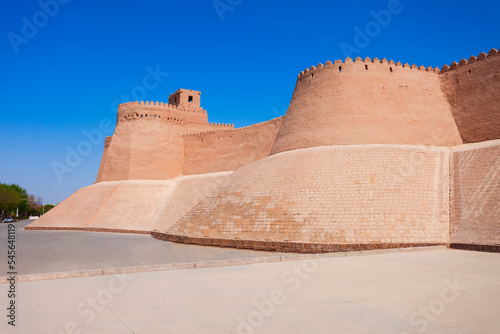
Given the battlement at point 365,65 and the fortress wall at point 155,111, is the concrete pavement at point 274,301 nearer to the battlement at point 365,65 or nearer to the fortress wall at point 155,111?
the battlement at point 365,65

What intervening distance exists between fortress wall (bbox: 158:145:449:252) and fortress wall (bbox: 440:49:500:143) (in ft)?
8.39

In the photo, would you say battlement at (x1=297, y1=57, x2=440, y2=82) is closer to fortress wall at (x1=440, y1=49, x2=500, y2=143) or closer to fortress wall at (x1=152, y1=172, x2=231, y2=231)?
fortress wall at (x1=440, y1=49, x2=500, y2=143)

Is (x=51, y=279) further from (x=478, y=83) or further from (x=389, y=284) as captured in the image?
(x=478, y=83)

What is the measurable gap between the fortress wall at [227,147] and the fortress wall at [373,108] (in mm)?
6133

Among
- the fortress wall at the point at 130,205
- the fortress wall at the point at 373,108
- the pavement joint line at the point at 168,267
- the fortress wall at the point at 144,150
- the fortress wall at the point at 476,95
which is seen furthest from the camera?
the fortress wall at the point at 144,150

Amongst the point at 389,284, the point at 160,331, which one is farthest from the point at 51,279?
the point at 389,284

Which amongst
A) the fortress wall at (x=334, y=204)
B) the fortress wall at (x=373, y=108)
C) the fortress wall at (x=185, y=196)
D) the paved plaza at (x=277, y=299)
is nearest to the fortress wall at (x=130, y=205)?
the fortress wall at (x=185, y=196)

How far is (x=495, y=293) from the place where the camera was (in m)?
5.30

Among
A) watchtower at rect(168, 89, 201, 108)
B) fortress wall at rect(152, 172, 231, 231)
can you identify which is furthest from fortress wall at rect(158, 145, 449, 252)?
watchtower at rect(168, 89, 201, 108)

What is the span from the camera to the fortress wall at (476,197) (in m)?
10.9

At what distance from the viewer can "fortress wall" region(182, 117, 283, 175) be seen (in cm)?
2528

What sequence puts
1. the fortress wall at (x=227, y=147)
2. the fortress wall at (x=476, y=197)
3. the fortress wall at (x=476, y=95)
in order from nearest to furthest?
the fortress wall at (x=476, y=197) → the fortress wall at (x=476, y=95) → the fortress wall at (x=227, y=147)

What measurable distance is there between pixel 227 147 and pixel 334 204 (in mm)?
15640

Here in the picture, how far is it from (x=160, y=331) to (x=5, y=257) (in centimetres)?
1129
